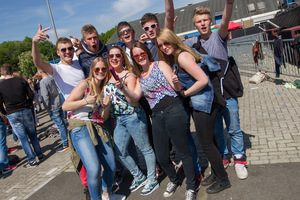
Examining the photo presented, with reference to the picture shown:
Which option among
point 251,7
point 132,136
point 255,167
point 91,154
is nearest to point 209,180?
point 255,167

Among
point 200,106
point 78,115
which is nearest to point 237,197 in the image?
point 200,106

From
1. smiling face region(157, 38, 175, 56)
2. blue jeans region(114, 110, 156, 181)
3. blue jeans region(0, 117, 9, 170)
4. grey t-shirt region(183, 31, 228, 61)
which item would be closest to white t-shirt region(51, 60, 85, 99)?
→ blue jeans region(114, 110, 156, 181)

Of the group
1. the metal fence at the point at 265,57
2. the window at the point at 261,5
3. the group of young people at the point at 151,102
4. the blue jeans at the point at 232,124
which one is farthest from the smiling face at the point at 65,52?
the window at the point at 261,5

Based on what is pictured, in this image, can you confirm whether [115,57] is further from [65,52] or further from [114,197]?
[114,197]

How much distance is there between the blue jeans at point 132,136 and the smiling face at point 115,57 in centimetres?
73

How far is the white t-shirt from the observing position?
3.26 metres

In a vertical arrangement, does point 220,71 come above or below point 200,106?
above

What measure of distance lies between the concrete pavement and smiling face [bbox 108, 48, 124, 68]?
1.91 meters

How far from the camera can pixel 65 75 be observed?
10.8 ft

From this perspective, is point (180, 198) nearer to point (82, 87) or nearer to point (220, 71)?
point (220, 71)

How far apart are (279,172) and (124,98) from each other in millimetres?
2300

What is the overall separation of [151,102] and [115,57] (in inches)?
31.3

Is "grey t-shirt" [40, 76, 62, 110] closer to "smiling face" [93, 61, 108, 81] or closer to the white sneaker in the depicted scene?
"smiling face" [93, 61, 108, 81]

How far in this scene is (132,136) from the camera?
330cm
